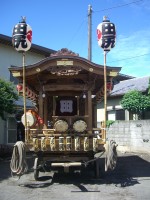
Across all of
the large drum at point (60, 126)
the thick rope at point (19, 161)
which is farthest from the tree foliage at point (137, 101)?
the thick rope at point (19, 161)

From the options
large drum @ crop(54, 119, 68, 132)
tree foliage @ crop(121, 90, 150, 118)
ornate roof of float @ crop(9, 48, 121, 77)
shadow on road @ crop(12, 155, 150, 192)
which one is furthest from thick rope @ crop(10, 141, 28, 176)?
tree foliage @ crop(121, 90, 150, 118)

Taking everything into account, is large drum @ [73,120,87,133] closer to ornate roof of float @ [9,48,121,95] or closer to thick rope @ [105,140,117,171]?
thick rope @ [105,140,117,171]

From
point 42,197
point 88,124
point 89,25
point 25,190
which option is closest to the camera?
point 42,197

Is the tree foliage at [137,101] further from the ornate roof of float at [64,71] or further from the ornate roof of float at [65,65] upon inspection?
the ornate roof of float at [65,65]

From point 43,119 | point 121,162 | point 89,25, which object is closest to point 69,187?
point 43,119

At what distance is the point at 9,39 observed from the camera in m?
18.6

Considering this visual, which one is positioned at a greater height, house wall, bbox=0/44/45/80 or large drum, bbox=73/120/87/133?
house wall, bbox=0/44/45/80

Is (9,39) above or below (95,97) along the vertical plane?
above

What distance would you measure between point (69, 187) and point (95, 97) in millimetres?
4836

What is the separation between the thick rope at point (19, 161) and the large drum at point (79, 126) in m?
1.75

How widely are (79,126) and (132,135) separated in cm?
818

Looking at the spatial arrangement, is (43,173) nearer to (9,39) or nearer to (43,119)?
(43,119)

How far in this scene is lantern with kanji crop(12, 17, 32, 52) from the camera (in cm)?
995

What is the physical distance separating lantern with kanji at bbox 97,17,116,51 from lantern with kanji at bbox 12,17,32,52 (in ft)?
7.23
